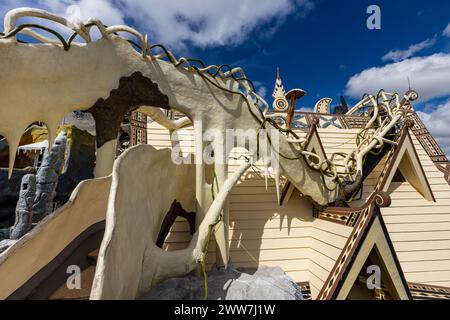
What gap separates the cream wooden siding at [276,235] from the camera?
4.25 metres

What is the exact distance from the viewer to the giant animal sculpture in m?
2.14

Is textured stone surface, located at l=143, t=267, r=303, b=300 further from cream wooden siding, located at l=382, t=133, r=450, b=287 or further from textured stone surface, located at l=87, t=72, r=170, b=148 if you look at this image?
cream wooden siding, located at l=382, t=133, r=450, b=287

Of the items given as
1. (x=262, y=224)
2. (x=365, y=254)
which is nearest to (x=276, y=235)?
(x=262, y=224)

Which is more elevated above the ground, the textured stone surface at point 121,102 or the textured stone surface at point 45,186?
the textured stone surface at point 121,102

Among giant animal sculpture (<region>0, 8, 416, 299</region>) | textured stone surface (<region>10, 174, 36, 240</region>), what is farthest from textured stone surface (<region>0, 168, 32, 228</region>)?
giant animal sculpture (<region>0, 8, 416, 299</region>)

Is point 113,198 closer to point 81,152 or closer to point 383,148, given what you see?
point 383,148

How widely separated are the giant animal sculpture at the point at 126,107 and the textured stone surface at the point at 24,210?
6.22 meters

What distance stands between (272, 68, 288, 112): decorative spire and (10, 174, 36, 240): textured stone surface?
484 inches

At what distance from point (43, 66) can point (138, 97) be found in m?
1.20

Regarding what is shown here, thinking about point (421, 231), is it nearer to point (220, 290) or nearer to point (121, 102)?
point (220, 290)

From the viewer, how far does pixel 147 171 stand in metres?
2.75

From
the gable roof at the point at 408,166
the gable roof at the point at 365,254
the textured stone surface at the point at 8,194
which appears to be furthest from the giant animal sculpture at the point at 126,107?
the textured stone surface at the point at 8,194

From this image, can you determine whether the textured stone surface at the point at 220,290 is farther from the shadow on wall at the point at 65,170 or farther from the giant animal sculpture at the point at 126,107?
the shadow on wall at the point at 65,170

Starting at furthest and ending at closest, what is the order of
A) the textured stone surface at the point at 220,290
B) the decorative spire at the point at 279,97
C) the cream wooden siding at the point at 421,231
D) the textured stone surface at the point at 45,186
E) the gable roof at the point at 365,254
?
the decorative spire at the point at 279,97 → the textured stone surface at the point at 45,186 → the cream wooden siding at the point at 421,231 → the gable roof at the point at 365,254 → the textured stone surface at the point at 220,290
